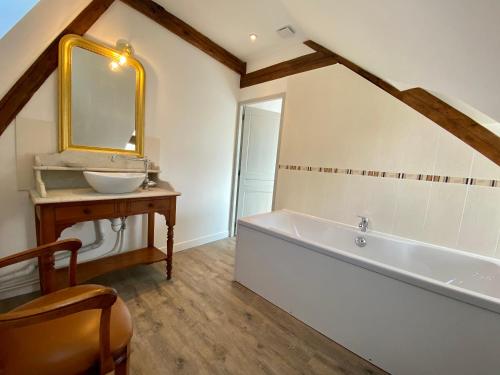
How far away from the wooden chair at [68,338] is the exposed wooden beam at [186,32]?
2.16m

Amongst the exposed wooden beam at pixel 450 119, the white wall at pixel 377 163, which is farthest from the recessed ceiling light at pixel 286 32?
the exposed wooden beam at pixel 450 119

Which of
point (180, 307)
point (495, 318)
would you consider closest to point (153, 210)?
point (180, 307)

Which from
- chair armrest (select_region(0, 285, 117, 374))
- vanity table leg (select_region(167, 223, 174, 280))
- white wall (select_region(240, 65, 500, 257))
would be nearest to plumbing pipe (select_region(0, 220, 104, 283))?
vanity table leg (select_region(167, 223, 174, 280))

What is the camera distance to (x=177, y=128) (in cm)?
236

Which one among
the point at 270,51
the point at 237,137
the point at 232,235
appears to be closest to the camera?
the point at 270,51

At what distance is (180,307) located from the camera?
5.41 feet

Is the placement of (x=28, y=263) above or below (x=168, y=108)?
below

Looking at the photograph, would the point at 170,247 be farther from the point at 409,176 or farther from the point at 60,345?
the point at 409,176

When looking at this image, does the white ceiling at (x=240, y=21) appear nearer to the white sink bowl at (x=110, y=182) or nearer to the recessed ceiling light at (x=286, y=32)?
the recessed ceiling light at (x=286, y=32)

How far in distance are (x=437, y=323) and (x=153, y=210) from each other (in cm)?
193

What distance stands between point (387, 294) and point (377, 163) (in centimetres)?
113

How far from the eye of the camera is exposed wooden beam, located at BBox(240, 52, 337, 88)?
7.25ft

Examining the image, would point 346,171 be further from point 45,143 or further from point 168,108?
point 45,143

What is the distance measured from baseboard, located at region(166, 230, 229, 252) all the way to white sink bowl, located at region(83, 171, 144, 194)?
1.06 meters
